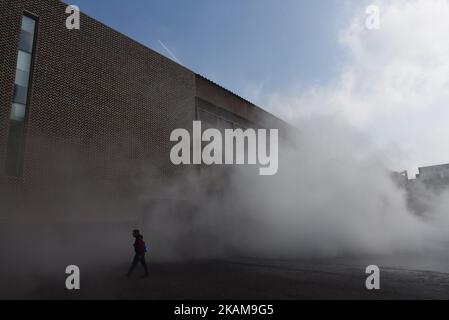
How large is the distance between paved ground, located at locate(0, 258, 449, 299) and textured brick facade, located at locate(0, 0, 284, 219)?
10.1ft

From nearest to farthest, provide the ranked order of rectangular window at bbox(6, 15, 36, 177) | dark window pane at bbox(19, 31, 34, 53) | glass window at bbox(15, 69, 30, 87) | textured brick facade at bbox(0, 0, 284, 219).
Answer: rectangular window at bbox(6, 15, 36, 177)
textured brick facade at bbox(0, 0, 284, 219)
glass window at bbox(15, 69, 30, 87)
dark window pane at bbox(19, 31, 34, 53)

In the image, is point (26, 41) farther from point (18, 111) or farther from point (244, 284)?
point (244, 284)

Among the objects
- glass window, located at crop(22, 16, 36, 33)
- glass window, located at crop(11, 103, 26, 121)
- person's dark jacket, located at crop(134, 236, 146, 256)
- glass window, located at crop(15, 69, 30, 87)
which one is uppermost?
glass window, located at crop(22, 16, 36, 33)

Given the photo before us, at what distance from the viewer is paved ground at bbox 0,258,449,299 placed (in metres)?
5.25

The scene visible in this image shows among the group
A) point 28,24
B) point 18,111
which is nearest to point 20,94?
point 18,111

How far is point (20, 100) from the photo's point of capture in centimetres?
906

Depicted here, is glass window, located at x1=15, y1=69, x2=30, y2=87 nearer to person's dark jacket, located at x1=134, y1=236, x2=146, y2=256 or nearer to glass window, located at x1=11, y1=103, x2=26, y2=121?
glass window, located at x1=11, y1=103, x2=26, y2=121

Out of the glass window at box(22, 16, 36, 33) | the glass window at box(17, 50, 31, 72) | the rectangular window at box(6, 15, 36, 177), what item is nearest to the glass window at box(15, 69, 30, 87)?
the rectangular window at box(6, 15, 36, 177)

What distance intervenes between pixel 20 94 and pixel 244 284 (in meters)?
7.81

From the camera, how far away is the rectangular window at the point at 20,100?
878 cm

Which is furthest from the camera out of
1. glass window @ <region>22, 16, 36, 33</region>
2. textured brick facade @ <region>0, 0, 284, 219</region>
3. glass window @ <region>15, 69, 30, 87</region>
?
glass window @ <region>22, 16, 36, 33</region>

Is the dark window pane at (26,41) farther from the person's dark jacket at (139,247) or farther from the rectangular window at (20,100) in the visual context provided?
the person's dark jacket at (139,247)
